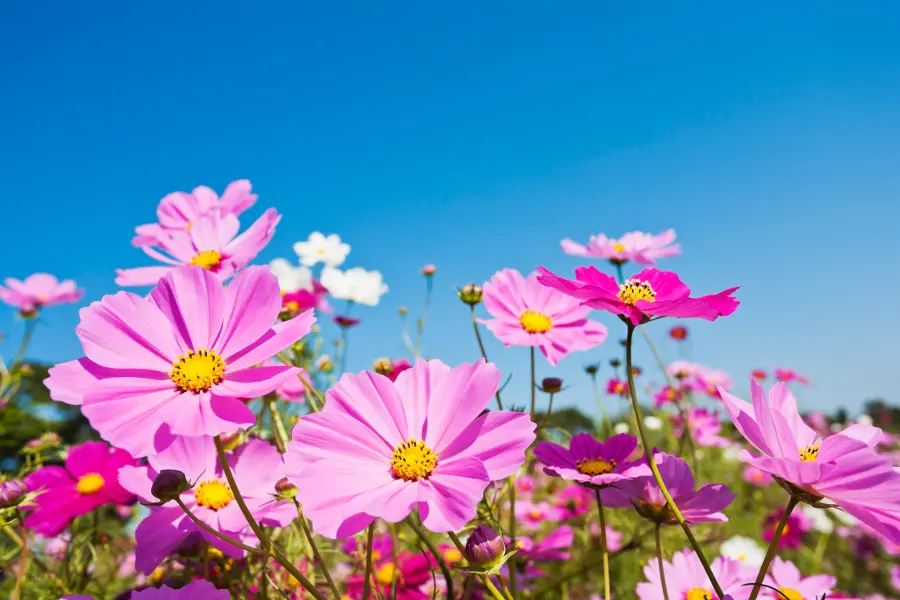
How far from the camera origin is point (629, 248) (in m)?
1.26

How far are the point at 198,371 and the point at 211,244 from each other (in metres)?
0.31

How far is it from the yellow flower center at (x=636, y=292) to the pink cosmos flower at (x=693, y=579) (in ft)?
1.03

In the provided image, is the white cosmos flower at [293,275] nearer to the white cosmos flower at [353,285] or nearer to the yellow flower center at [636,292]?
the white cosmos flower at [353,285]

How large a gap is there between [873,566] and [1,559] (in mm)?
3195

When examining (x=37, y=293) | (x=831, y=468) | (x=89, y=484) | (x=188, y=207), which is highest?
(x=37, y=293)

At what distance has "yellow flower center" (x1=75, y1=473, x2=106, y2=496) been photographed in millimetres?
929

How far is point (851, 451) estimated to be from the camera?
47cm

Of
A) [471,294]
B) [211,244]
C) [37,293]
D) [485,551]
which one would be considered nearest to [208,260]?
[211,244]

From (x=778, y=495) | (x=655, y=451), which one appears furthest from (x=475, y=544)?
(x=778, y=495)

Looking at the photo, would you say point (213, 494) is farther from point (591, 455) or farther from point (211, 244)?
point (591, 455)

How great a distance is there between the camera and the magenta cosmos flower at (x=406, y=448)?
484 mm

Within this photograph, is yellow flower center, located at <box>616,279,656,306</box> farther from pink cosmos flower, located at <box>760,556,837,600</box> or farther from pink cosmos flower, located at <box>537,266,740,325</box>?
pink cosmos flower, located at <box>760,556,837,600</box>

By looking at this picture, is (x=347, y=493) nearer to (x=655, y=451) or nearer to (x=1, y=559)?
(x=655, y=451)

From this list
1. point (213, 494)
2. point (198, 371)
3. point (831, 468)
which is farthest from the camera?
point (213, 494)
